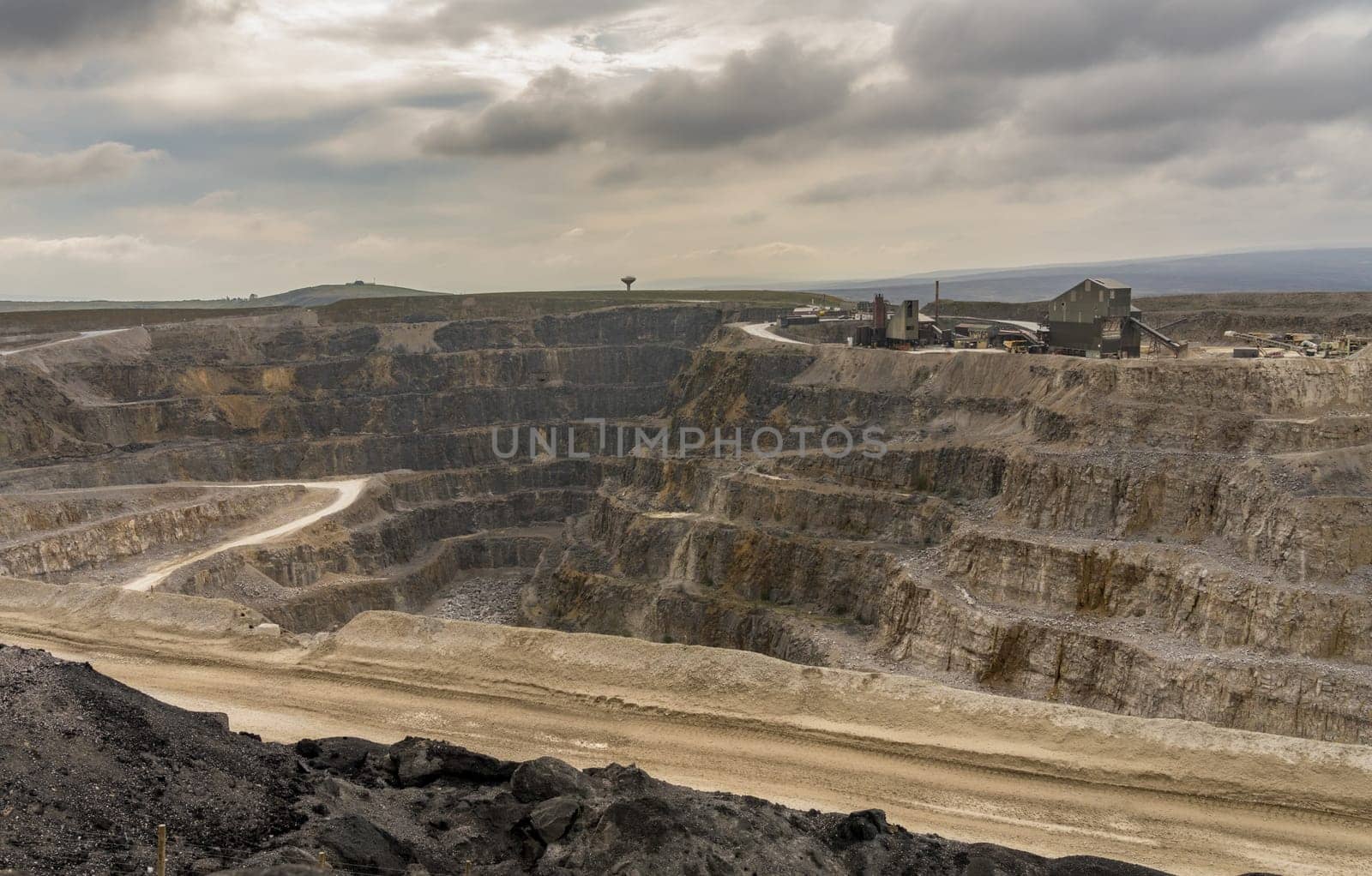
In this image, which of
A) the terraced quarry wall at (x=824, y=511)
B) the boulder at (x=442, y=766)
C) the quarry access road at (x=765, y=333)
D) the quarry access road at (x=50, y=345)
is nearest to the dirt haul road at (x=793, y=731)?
the boulder at (x=442, y=766)

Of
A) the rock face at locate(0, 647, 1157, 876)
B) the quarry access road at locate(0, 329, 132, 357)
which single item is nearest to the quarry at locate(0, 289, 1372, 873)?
the rock face at locate(0, 647, 1157, 876)

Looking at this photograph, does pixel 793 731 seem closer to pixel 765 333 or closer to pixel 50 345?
pixel 765 333

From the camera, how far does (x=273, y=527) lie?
67750 millimetres

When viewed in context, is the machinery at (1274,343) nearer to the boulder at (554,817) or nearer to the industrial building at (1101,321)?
the industrial building at (1101,321)

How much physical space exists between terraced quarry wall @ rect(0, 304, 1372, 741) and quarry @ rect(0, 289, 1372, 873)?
191 millimetres

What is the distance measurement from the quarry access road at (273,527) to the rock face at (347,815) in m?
32.6

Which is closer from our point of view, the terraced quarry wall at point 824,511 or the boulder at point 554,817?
the boulder at point 554,817

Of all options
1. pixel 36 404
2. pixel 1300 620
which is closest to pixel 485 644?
pixel 1300 620

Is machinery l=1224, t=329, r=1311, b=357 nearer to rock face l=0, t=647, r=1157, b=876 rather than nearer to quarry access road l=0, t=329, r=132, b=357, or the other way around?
rock face l=0, t=647, r=1157, b=876

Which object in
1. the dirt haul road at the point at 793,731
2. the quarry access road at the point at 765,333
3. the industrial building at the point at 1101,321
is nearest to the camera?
the dirt haul road at the point at 793,731

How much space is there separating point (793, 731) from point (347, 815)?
11207 mm

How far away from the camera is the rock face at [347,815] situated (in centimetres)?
1495

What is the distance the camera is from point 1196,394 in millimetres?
48406

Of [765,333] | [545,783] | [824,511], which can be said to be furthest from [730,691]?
[765,333]
